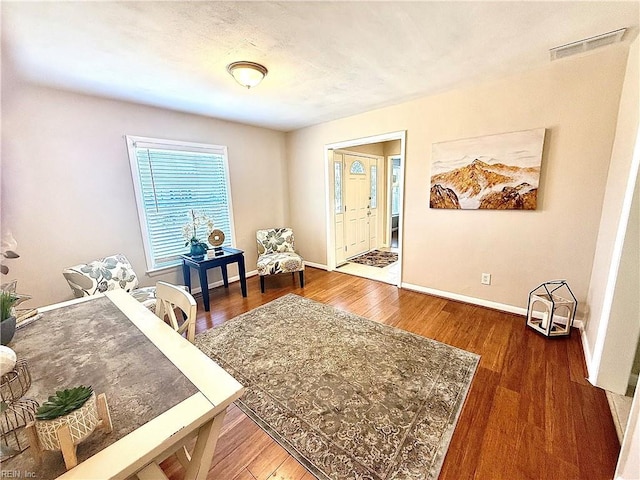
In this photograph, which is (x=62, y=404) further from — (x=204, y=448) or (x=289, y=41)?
(x=289, y=41)

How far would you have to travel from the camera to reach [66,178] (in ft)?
8.36

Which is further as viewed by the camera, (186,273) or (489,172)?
(186,273)

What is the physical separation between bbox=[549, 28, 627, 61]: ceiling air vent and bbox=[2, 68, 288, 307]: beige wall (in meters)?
3.81

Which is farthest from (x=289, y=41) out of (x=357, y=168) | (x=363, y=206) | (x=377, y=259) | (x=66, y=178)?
(x=377, y=259)

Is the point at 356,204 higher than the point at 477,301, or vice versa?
the point at 356,204

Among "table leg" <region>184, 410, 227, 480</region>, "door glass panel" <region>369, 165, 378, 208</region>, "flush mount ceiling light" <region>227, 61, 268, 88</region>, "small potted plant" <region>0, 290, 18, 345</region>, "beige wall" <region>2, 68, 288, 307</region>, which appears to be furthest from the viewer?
"door glass panel" <region>369, 165, 378, 208</region>

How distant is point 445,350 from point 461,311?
86 centimetres

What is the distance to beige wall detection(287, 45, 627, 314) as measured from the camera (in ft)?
7.15

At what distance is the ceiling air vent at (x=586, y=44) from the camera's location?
181 cm

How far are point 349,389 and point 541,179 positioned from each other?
2598 mm

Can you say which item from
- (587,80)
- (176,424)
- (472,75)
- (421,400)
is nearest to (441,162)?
(472,75)

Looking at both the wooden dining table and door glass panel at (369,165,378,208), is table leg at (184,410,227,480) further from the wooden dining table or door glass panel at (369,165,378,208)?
door glass panel at (369,165,378,208)

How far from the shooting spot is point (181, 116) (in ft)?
10.8

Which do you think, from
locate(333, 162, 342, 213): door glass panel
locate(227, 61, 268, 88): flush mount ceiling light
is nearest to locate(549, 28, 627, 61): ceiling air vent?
locate(227, 61, 268, 88): flush mount ceiling light
